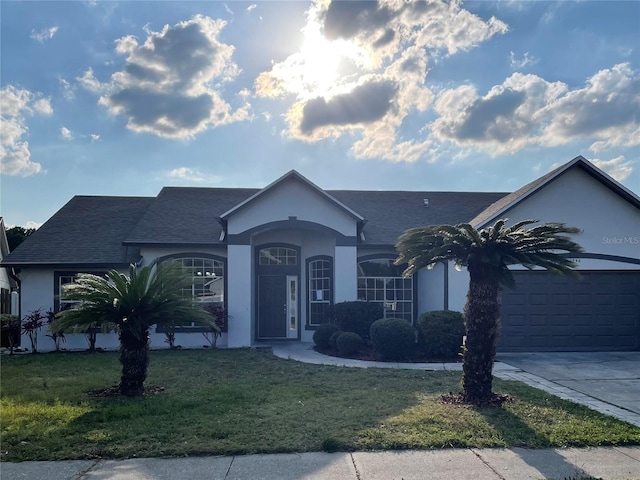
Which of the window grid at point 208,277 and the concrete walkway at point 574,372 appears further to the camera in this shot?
the window grid at point 208,277

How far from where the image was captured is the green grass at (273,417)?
252 inches

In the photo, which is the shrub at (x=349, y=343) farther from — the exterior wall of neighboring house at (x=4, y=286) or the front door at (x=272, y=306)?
the exterior wall of neighboring house at (x=4, y=286)

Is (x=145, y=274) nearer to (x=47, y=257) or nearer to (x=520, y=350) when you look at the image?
(x=47, y=257)

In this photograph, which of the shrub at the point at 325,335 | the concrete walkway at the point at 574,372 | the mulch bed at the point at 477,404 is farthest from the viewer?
the shrub at the point at 325,335

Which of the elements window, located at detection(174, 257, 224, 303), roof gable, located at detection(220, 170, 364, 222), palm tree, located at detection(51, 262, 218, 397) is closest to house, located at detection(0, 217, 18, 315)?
window, located at detection(174, 257, 224, 303)

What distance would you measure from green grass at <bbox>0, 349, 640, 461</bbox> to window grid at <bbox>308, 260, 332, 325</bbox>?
6.04m

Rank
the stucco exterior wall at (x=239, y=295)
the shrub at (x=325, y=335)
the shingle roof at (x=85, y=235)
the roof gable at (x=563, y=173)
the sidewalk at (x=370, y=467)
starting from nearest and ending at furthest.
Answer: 1. the sidewalk at (x=370, y=467)
2. the roof gable at (x=563, y=173)
3. the shrub at (x=325, y=335)
4. the stucco exterior wall at (x=239, y=295)
5. the shingle roof at (x=85, y=235)

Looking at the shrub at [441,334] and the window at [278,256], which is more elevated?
the window at [278,256]

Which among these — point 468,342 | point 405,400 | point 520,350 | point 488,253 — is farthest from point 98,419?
point 520,350

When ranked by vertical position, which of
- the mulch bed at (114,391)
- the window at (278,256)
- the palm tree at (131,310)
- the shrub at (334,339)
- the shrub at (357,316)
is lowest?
the mulch bed at (114,391)

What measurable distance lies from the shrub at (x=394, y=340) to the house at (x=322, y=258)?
97.7 inches

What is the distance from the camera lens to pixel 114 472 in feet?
18.5

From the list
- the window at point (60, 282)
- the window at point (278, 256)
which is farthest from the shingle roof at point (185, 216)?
the window at point (60, 282)

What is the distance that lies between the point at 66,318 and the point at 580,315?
13461mm
